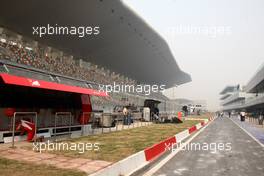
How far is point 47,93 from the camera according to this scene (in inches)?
563

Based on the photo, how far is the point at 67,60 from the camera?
29406mm

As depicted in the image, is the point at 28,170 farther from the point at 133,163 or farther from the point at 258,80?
the point at 258,80

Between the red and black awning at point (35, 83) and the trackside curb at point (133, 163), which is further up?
the red and black awning at point (35, 83)

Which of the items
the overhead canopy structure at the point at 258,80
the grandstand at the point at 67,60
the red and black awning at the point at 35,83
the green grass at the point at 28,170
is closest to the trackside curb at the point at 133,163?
the green grass at the point at 28,170

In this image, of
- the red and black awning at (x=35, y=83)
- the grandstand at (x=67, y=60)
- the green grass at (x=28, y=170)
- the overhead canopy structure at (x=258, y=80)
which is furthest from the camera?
the overhead canopy structure at (x=258, y=80)

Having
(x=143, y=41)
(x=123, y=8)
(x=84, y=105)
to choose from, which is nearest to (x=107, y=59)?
(x=143, y=41)

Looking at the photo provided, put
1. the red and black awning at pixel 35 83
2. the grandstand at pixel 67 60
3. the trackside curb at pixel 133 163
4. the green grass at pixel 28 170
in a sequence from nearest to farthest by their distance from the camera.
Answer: the green grass at pixel 28 170, the trackside curb at pixel 133 163, the red and black awning at pixel 35 83, the grandstand at pixel 67 60

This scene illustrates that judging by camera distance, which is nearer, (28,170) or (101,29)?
(28,170)

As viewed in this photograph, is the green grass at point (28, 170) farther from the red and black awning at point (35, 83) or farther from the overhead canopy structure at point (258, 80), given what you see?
the overhead canopy structure at point (258, 80)

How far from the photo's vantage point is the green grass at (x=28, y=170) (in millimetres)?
6863

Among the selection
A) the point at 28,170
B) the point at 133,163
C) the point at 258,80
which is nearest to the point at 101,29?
the point at 133,163

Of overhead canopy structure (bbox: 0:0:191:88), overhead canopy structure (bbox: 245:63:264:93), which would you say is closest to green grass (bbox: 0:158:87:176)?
overhead canopy structure (bbox: 0:0:191:88)

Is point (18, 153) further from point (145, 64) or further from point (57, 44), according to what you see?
point (145, 64)

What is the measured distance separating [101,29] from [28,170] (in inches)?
1270
